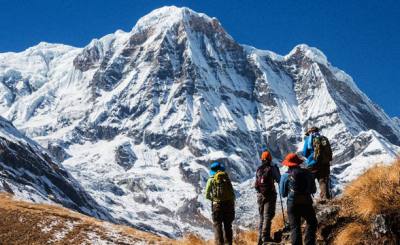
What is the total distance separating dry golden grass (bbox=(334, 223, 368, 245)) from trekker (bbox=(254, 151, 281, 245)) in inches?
101

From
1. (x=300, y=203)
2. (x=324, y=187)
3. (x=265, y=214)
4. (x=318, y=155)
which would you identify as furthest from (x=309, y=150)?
(x=300, y=203)

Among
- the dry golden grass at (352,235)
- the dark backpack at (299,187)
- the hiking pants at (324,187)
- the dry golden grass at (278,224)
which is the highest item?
the hiking pants at (324,187)

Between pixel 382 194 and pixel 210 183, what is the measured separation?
5.15 meters

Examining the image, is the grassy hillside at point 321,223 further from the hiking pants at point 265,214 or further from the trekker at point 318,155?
the trekker at point 318,155

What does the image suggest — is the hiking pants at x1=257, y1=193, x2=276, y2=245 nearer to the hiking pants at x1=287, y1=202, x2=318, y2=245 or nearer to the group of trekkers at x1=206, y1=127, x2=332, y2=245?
the group of trekkers at x1=206, y1=127, x2=332, y2=245

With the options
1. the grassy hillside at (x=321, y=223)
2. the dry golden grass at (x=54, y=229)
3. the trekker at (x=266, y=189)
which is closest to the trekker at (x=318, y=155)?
the grassy hillside at (x=321, y=223)

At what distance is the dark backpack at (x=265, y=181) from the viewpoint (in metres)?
19.0

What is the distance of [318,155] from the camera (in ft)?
67.1

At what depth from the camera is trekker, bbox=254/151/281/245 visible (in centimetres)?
1880

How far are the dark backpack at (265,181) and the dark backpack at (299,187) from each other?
2781mm

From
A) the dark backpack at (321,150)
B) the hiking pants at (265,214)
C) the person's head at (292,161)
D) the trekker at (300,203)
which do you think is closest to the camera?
the trekker at (300,203)

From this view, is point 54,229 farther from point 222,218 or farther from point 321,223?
point 321,223

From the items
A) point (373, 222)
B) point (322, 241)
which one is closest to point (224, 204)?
point (322, 241)

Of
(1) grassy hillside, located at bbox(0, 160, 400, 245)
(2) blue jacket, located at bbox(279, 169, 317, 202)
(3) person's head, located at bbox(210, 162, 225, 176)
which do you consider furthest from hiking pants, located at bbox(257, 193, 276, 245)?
(2) blue jacket, located at bbox(279, 169, 317, 202)
